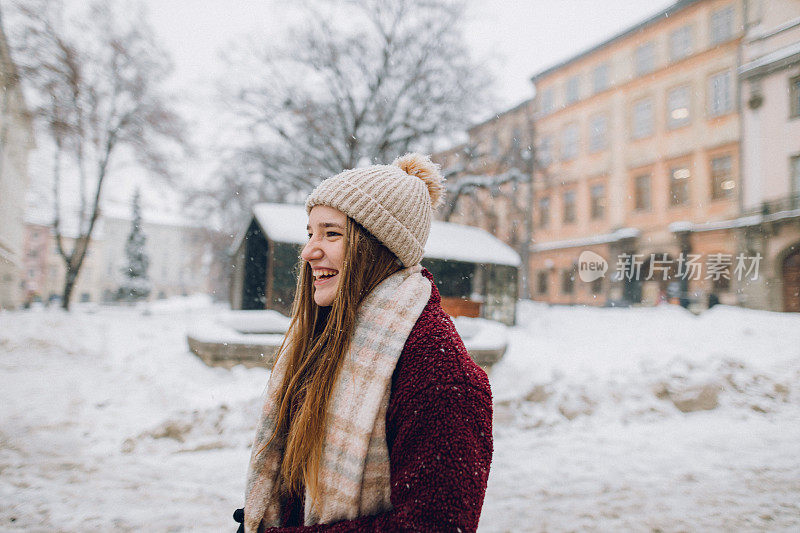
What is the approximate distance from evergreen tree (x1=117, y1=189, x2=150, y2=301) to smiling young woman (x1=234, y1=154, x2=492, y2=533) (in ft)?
17.9

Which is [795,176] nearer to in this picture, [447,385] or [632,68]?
[632,68]

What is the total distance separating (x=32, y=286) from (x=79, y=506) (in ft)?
11.0

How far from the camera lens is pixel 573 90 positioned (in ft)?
19.1

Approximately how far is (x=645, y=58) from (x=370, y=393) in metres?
6.05

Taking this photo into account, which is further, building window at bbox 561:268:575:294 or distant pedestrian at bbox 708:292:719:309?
building window at bbox 561:268:575:294

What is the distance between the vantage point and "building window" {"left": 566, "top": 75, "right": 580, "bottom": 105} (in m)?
5.78

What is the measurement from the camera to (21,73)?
4246mm

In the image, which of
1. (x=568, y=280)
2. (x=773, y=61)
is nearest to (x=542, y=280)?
(x=568, y=280)

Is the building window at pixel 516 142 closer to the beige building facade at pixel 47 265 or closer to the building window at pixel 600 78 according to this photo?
the building window at pixel 600 78

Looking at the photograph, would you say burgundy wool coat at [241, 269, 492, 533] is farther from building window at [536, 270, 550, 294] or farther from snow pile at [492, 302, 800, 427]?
building window at [536, 270, 550, 294]

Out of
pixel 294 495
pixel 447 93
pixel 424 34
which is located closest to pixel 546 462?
pixel 294 495

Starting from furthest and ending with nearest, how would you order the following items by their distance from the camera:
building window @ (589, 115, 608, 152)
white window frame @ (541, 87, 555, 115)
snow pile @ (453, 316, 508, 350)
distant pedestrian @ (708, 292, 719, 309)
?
white window frame @ (541, 87, 555, 115), snow pile @ (453, 316, 508, 350), building window @ (589, 115, 608, 152), distant pedestrian @ (708, 292, 719, 309)

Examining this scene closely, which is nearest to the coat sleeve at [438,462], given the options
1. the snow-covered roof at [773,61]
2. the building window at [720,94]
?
the snow-covered roof at [773,61]

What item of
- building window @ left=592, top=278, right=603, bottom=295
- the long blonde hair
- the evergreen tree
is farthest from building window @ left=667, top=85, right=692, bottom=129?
the evergreen tree
